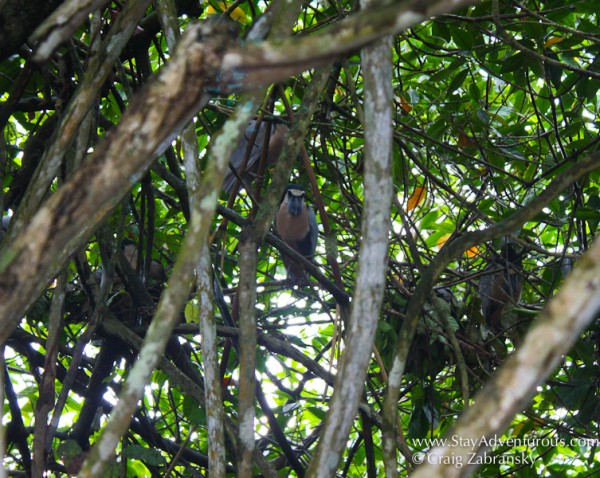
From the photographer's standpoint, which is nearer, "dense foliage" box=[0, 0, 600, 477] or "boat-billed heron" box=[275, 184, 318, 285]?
"dense foliage" box=[0, 0, 600, 477]

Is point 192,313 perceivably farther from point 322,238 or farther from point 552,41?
point 552,41

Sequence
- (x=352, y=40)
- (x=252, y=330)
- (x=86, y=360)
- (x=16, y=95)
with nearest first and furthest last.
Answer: (x=352, y=40), (x=252, y=330), (x=16, y=95), (x=86, y=360)

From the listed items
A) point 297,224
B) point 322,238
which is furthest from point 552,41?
point 297,224

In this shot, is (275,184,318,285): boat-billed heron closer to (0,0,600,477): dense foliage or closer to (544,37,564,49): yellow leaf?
(0,0,600,477): dense foliage

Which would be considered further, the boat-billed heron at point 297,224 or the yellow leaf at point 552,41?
the boat-billed heron at point 297,224

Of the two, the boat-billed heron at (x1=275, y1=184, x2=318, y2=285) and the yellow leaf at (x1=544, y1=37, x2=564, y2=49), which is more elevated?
the boat-billed heron at (x1=275, y1=184, x2=318, y2=285)

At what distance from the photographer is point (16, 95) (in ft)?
7.09

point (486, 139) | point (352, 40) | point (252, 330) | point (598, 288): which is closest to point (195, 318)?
point (252, 330)

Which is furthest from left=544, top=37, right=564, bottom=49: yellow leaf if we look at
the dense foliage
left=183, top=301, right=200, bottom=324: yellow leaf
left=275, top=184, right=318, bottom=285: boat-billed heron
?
left=275, top=184, right=318, bottom=285: boat-billed heron

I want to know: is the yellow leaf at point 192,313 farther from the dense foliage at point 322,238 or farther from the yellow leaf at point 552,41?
the yellow leaf at point 552,41

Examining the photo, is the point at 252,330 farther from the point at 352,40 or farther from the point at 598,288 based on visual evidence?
the point at 598,288

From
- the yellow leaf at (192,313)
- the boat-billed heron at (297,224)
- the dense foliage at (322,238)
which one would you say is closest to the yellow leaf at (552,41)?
the dense foliage at (322,238)

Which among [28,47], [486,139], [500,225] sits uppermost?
[486,139]

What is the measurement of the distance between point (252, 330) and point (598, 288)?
0.78m
